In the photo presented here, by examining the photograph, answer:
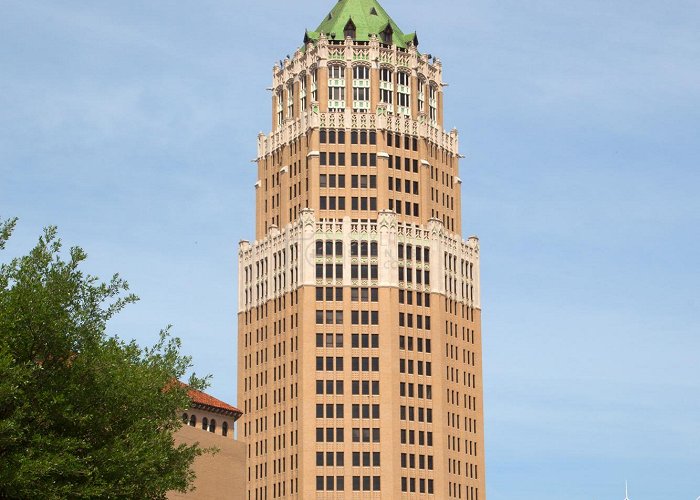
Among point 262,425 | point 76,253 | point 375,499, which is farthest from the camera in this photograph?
point 262,425

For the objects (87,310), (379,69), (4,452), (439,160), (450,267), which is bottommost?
(4,452)

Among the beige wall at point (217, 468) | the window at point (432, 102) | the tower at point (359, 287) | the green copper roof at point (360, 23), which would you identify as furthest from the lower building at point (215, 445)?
the green copper roof at point (360, 23)

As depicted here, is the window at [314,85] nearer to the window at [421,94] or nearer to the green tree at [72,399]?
the window at [421,94]

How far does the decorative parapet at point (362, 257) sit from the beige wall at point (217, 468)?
70.5 ft

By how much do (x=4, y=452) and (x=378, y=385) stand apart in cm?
10512

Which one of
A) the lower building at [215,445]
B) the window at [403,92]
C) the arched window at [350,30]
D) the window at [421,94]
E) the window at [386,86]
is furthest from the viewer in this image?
the window at [421,94]

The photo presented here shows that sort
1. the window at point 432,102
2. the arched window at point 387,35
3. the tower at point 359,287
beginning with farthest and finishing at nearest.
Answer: the window at point 432,102, the arched window at point 387,35, the tower at point 359,287

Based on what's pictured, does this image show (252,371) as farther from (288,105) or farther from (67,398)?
(67,398)

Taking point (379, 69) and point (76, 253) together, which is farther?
point (379, 69)

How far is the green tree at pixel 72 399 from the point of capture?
68375 millimetres

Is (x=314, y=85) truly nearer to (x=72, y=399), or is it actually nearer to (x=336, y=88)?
(x=336, y=88)

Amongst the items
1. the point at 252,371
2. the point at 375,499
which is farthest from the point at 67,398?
the point at 252,371

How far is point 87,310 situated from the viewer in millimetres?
76812

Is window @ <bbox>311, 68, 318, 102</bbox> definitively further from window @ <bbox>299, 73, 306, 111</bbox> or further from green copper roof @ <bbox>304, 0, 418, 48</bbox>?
green copper roof @ <bbox>304, 0, 418, 48</bbox>
